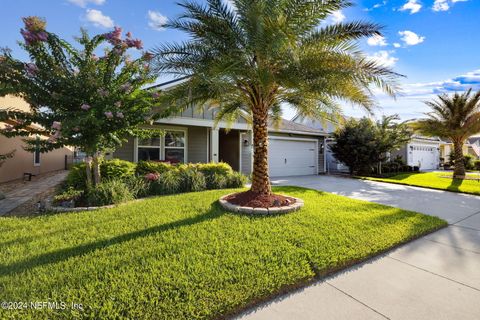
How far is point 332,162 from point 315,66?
14.8m

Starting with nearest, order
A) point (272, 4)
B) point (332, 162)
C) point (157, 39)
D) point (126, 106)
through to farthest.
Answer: point (272, 4)
point (157, 39)
point (126, 106)
point (332, 162)

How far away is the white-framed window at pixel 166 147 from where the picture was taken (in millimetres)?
11506

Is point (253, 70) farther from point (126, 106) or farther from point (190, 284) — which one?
point (190, 284)

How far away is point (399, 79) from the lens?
5371 millimetres

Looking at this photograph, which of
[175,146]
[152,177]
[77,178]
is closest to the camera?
[77,178]

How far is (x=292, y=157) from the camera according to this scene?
15633 millimetres

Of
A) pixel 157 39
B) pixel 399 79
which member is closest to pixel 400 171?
pixel 399 79

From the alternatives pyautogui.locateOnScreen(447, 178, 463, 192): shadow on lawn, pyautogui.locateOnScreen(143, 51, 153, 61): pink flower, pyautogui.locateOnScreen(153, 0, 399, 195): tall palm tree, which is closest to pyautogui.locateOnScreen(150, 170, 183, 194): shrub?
pyautogui.locateOnScreen(153, 0, 399, 195): tall palm tree

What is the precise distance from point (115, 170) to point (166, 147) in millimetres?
4212

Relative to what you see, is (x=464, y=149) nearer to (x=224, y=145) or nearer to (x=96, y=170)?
Answer: (x=224, y=145)

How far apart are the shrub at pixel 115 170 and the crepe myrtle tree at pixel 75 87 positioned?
1291 mm

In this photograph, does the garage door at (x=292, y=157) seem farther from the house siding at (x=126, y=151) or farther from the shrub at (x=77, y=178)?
the shrub at (x=77, y=178)

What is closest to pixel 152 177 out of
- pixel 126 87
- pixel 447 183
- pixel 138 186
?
pixel 138 186

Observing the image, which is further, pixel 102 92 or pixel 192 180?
pixel 192 180
